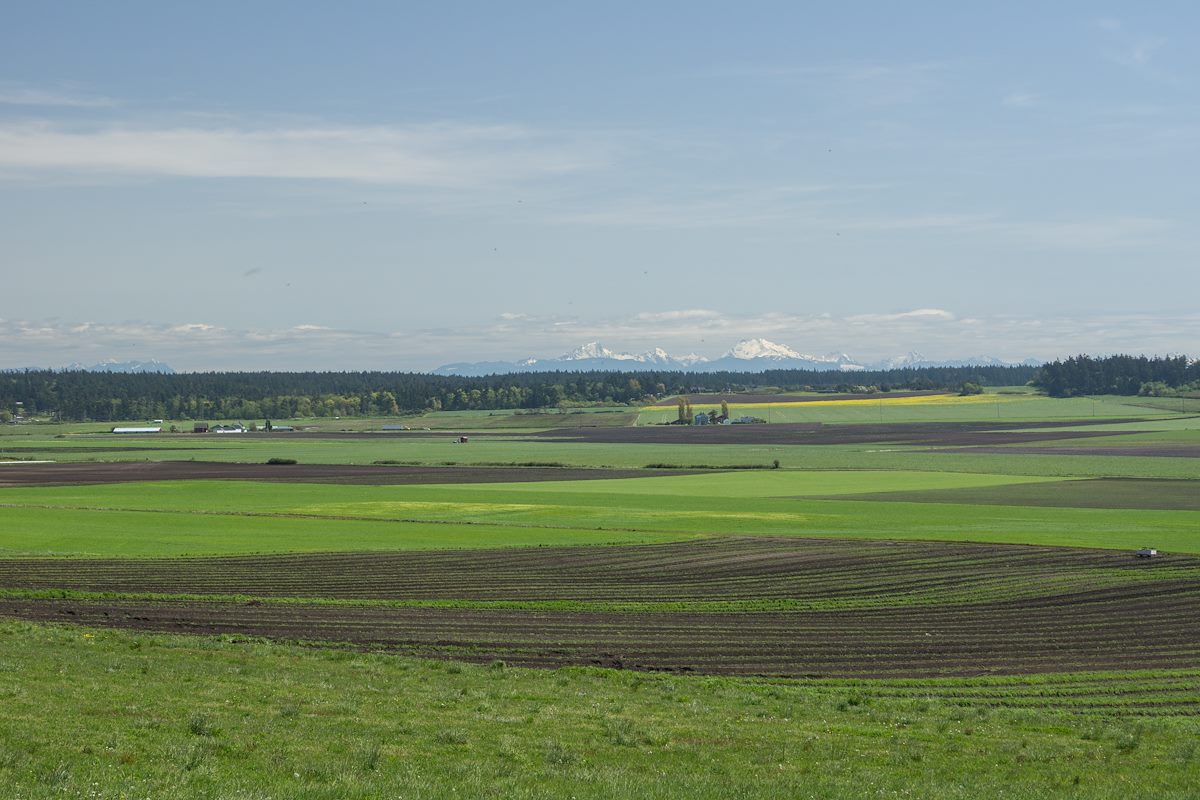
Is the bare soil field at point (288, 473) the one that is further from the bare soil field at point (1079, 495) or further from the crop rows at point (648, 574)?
the crop rows at point (648, 574)

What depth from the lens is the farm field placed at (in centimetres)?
1756

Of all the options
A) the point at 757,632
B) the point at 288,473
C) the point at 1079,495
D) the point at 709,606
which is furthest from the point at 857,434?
the point at 757,632

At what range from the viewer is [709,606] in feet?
135

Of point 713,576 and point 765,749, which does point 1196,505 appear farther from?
point 765,749

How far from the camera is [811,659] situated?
32.0 metres

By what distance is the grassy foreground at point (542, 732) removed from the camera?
15.9 meters

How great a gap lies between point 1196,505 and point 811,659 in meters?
53.7

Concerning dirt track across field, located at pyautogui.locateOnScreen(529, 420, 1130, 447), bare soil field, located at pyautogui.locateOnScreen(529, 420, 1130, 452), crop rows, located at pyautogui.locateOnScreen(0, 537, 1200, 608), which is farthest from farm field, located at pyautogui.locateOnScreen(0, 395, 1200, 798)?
dirt track across field, located at pyautogui.locateOnScreen(529, 420, 1130, 447)

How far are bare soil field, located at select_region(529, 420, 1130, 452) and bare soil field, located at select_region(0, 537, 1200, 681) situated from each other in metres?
98.0

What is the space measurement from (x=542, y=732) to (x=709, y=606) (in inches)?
846

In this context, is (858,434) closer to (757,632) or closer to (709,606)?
(709,606)

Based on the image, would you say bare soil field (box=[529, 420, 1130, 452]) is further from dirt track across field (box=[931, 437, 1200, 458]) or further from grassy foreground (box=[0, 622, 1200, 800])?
grassy foreground (box=[0, 622, 1200, 800])

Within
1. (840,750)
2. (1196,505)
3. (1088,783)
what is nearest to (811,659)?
(840,750)

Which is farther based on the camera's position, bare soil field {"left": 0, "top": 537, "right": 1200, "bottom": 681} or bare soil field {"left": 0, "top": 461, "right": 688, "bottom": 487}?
bare soil field {"left": 0, "top": 461, "right": 688, "bottom": 487}
